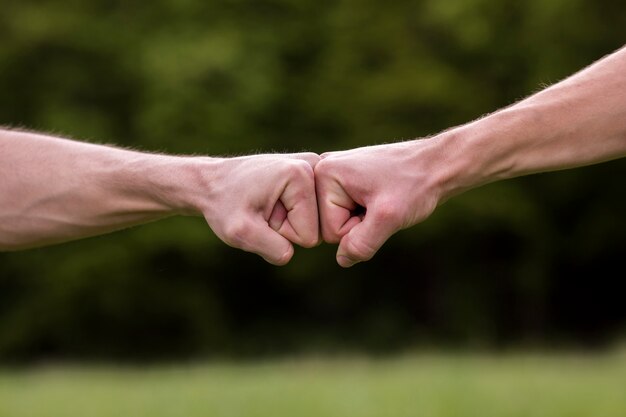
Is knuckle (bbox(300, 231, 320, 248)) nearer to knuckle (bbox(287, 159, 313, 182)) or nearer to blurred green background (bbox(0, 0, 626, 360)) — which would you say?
knuckle (bbox(287, 159, 313, 182))

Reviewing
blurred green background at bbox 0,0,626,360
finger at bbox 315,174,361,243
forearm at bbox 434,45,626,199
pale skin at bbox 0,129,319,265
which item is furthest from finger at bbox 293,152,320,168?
blurred green background at bbox 0,0,626,360

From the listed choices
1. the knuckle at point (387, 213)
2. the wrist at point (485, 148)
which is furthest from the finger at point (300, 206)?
the wrist at point (485, 148)

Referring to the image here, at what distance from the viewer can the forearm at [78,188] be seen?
139 inches

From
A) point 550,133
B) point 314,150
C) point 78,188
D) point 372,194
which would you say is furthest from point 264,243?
point 314,150

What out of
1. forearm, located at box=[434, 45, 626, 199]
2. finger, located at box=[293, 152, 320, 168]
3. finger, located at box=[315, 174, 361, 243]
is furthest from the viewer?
finger, located at box=[293, 152, 320, 168]

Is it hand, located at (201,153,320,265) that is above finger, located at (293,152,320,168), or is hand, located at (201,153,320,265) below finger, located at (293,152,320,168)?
below

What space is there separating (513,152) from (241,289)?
15873mm

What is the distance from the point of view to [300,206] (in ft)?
11.5

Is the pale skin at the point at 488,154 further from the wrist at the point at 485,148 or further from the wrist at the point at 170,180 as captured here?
the wrist at the point at 170,180

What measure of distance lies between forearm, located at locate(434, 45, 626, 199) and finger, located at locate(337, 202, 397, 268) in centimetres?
23

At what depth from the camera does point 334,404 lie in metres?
7.44

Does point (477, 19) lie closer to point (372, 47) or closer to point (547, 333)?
point (372, 47)

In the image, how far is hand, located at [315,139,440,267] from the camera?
3.40m

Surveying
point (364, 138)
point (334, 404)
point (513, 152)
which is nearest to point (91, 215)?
point (513, 152)
